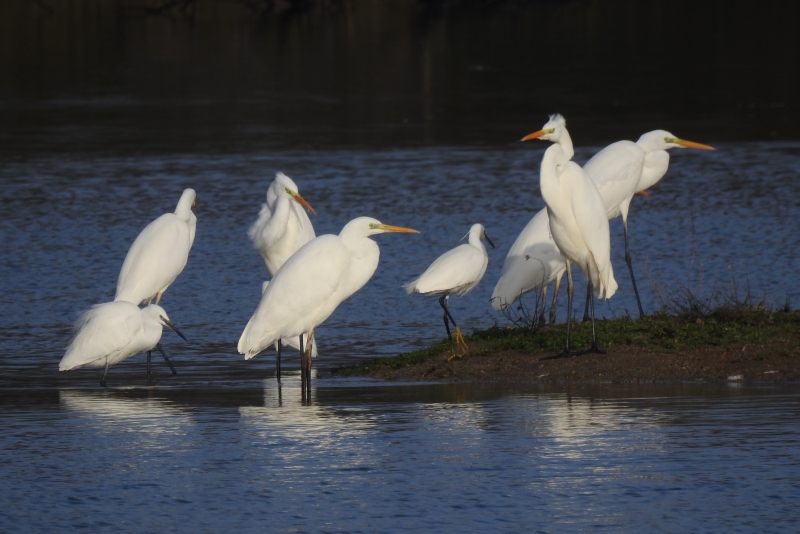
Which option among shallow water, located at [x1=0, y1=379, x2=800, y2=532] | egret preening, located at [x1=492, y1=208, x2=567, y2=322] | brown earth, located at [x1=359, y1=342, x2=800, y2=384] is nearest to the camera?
shallow water, located at [x1=0, y1=379, x2=800, y2=532]

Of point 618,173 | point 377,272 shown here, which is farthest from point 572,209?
point 377,272

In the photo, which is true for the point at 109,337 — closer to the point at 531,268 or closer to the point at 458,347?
the point at 458,347

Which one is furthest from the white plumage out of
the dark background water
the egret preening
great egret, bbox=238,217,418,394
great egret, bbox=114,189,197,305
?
great egret, bbox=114,189,197,305

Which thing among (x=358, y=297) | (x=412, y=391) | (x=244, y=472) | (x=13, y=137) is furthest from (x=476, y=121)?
(x=244, y=472)

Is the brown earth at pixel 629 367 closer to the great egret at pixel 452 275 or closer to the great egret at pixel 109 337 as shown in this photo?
the great egret at pixel 452 275

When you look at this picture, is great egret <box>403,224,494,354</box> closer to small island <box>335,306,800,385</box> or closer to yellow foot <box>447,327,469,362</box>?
yellow foot <box>447,327,469,362</box>

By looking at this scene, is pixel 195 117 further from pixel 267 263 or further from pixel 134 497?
pixel 134 497

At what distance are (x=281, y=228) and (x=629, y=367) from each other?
3.58 meters

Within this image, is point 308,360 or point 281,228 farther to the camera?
point 281,228

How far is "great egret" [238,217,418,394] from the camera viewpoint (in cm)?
943

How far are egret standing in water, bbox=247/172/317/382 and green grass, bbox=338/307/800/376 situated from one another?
176 cm

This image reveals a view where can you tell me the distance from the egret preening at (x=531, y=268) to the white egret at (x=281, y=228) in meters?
1.67

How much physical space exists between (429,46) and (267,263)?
107 ft

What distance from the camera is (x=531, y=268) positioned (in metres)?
11.1
